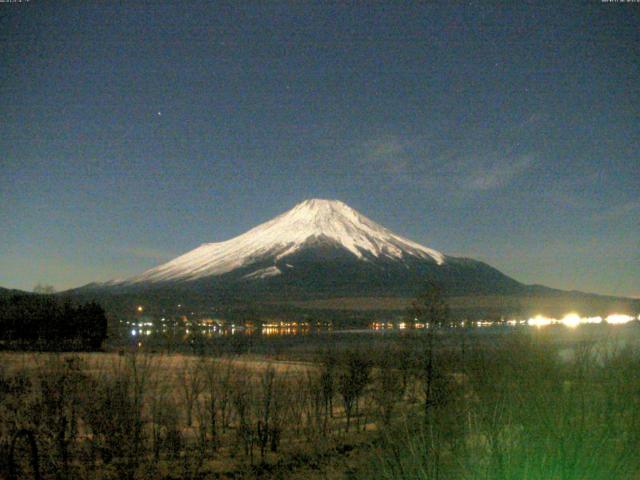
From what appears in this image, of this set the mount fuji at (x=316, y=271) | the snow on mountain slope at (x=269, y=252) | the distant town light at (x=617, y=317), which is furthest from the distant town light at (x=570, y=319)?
the snow on mountain slope at (x=269, y=252)

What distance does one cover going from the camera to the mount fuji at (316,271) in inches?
6220

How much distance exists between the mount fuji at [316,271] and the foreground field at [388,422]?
12780 centimetres

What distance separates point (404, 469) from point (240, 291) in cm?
14710

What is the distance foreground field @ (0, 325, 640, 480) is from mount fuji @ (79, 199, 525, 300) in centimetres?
12780

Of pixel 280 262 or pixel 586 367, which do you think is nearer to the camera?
pixel 586 367

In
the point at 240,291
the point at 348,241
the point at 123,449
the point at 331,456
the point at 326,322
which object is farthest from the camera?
the point at 348,241

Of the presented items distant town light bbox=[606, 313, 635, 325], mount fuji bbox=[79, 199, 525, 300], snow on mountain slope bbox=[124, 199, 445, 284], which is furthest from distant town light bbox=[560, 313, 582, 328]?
snow on mountain slope bbox=[124, 199, 445, 284]

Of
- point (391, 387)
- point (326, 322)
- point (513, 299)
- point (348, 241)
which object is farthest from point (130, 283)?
point (391, 387)

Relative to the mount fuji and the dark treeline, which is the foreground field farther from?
the mount fuji

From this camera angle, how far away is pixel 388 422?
1023cm

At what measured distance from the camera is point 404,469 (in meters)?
4.46

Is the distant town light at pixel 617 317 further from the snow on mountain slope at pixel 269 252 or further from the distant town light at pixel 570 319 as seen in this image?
the snow on mountain slope at pixel 269 252

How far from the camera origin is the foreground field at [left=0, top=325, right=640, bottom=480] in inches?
173

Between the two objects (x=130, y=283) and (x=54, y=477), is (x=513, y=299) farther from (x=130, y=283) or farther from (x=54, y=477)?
(x=54, y=477)
